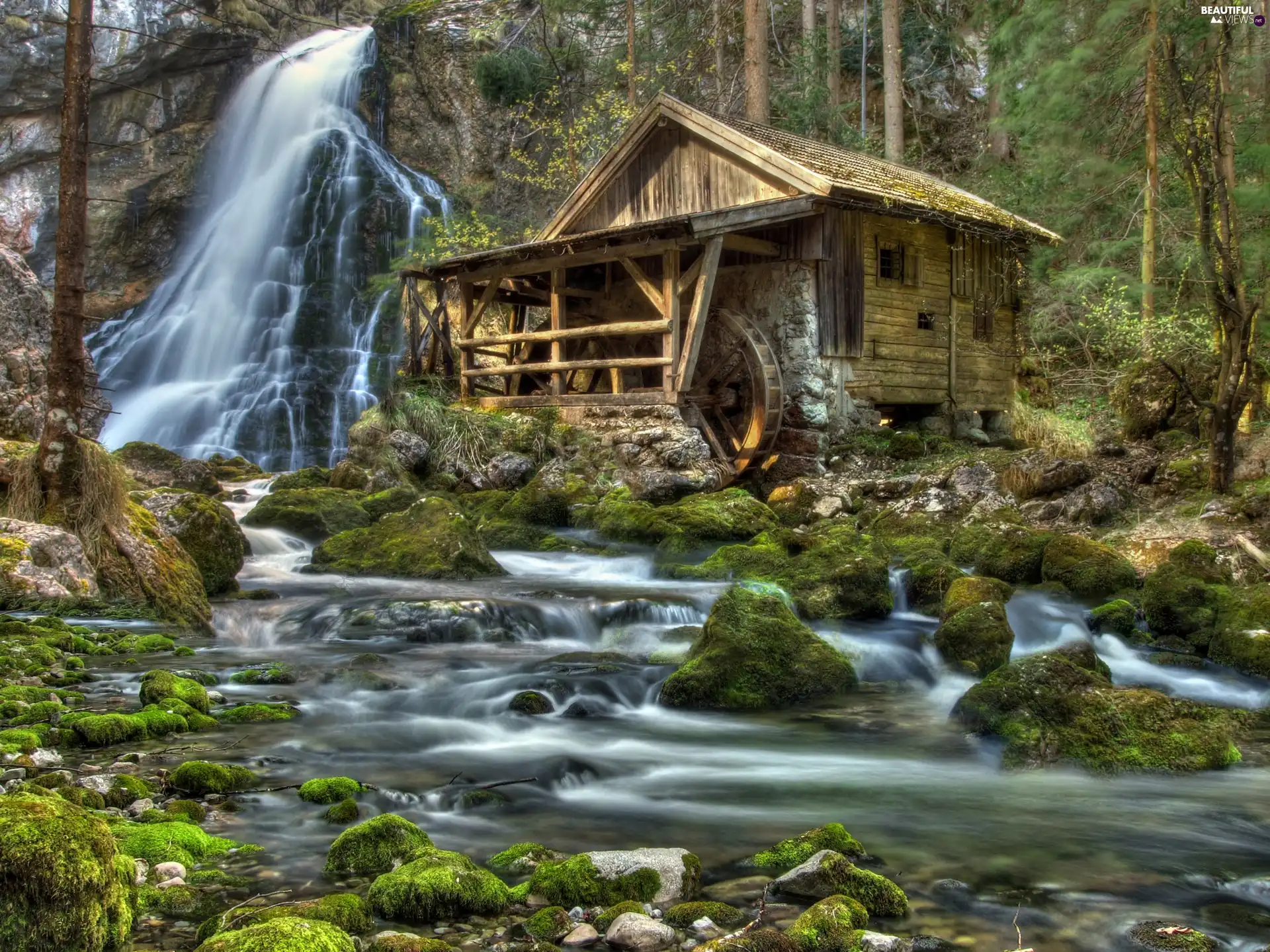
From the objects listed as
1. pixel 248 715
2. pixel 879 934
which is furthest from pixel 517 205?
pixel 879 934

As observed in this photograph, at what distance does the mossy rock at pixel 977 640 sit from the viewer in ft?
24.9

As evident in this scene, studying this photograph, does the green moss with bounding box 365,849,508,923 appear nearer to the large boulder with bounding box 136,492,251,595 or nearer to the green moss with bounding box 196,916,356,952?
the green moss with bounding box 196,916,356,952

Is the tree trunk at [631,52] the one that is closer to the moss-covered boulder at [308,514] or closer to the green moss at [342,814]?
the moss-covered boulder at [308,514]

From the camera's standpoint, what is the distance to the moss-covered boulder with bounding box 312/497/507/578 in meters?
11.1

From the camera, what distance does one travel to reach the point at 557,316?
17.3m

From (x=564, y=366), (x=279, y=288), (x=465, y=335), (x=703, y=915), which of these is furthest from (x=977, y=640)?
(x=279, y=288)

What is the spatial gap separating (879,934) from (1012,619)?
6.33 meters

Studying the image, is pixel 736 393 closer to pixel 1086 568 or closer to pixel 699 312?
pixel 699 312

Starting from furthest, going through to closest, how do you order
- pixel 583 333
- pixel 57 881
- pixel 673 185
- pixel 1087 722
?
pixel 673 185
pixel 583 333
pixel 1087 722
pixel 57 881

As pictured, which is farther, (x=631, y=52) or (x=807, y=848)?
(x=631, y=52)

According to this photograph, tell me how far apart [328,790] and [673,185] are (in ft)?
48.9

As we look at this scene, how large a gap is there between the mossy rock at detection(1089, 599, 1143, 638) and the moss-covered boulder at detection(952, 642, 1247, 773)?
7.89 feet

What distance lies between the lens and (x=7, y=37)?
105 feet

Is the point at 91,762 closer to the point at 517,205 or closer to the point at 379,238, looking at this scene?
the point at 379,238
